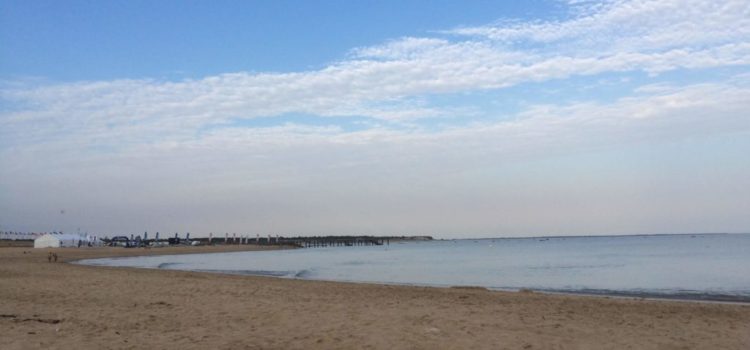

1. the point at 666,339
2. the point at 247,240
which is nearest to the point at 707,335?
the point at 666,339

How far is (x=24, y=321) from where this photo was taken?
10203 millimetres

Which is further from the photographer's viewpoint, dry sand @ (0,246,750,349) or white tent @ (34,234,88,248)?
white tent @ (34,234,88,248)

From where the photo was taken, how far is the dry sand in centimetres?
891

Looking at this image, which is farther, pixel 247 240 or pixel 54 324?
pixel 247 240

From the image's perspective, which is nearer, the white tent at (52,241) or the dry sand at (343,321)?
the dry sand at (343,321)

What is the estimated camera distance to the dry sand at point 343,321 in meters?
8.91

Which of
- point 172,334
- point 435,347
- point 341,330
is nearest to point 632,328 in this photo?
point 435,347

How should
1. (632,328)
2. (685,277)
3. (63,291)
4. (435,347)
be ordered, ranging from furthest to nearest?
(685,277) → (63,291) → (632,328) → (435,347)

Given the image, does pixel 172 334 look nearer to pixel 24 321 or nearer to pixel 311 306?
pixel 24 321

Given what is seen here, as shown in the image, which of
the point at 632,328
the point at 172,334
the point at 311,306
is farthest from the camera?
the point at 311,306

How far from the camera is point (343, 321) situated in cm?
1114

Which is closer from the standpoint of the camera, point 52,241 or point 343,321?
point 343,321

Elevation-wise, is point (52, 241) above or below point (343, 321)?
above

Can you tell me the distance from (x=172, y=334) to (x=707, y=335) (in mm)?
9057
